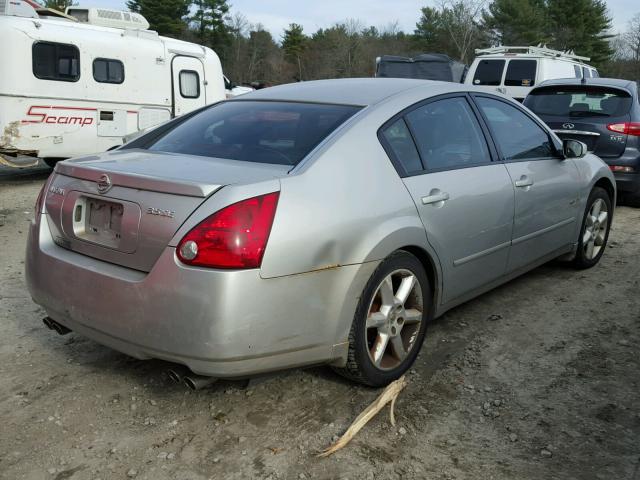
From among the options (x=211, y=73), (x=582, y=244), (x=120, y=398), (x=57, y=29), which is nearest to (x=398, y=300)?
(x=120, y=398)

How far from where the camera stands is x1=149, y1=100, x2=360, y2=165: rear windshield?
309 cm

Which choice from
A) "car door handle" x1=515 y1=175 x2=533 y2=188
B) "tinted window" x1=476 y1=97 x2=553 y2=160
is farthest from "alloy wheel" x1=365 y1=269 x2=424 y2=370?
"tinted window" x1=476 y1=97 x2=553 y2=160

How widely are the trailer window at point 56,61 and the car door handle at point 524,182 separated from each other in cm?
755

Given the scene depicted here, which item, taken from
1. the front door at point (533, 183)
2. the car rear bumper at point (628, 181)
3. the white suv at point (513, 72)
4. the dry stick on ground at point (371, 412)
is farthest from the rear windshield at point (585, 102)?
the white suv at point (513, 72)

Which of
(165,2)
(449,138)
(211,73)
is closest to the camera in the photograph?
(449,138)

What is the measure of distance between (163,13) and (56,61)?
4410 cm

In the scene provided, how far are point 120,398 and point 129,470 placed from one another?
614 mm

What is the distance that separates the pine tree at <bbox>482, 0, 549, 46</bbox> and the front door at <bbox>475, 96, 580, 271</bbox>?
174 ft

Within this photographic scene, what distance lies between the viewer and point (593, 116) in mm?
7668

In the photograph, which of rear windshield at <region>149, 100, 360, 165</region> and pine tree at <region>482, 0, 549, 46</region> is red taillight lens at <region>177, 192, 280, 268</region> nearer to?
rear windshield at <region>149, 100, 360, 165</region>

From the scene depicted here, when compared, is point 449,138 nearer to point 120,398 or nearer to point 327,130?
point 327,130

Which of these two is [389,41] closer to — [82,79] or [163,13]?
[163,13]

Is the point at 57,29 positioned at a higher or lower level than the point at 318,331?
higher

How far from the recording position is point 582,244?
517 centimetres
